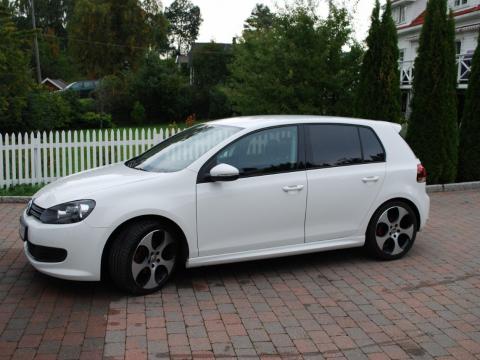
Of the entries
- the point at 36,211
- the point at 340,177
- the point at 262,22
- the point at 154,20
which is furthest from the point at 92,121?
the point at 340,177

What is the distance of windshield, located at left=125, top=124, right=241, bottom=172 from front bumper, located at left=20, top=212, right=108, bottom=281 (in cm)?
102

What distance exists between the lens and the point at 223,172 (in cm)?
510

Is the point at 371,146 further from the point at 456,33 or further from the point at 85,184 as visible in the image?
the point at 456,33

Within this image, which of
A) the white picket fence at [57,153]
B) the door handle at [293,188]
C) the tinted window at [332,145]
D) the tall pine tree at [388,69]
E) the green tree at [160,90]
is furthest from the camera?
the green tree at [160,90]

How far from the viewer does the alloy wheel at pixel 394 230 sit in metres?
6.16

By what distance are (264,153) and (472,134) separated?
7897mm

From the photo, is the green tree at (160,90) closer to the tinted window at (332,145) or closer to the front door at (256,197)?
the tinted window at (332,145)

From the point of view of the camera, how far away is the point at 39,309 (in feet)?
15.5

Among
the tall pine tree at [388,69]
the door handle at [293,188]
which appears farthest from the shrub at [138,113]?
the door handle at [293,188]

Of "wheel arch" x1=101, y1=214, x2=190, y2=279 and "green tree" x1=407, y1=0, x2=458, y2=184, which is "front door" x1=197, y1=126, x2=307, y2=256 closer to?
"wheel arch" x1=101, y1=214, x2=190, y2=279

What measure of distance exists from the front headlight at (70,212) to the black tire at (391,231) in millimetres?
3013

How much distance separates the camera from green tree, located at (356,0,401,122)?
1162cm

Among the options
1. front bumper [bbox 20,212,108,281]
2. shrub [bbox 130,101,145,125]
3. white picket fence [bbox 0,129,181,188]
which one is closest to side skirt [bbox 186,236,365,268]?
front bumper [bbox 20,212,108,281]

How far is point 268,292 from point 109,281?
153 centimetres
